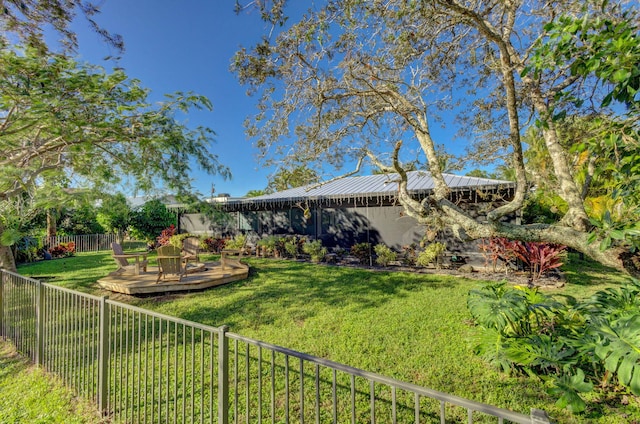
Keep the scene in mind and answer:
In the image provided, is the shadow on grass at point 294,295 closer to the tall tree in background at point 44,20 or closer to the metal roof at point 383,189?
the metal roof at point 383,189

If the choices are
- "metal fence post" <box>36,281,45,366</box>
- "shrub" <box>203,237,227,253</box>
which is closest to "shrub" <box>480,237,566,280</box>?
"metal fence post" <box>36,281,45,366</box>

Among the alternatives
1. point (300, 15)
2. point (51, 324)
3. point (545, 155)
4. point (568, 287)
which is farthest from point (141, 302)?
point (545, 155)

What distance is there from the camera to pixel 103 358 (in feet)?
10.5

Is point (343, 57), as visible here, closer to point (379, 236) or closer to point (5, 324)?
point (5, 324)

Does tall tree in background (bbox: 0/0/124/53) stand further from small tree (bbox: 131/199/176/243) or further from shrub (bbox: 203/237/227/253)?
small tree (bbox: 131/199/176/243)

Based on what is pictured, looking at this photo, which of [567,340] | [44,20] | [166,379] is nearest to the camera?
[166,379]

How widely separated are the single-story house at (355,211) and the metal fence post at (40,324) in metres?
6.24

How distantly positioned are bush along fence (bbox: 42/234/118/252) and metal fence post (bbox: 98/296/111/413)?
62.7ft

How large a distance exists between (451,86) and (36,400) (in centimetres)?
775

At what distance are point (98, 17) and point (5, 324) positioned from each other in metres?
5.26

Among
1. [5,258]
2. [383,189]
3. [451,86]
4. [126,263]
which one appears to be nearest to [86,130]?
[5,258]

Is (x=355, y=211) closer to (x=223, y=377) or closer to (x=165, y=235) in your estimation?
(x=223, y=377)

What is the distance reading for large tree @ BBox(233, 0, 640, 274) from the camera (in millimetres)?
2357

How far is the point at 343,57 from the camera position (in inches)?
199
